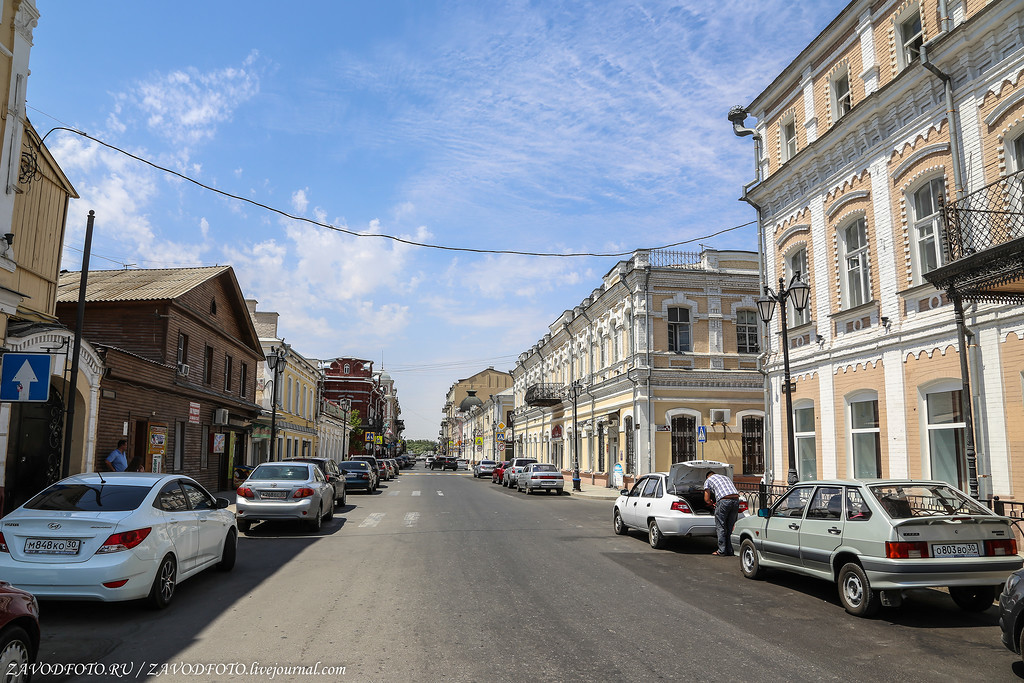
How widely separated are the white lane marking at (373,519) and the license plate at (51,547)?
990cm

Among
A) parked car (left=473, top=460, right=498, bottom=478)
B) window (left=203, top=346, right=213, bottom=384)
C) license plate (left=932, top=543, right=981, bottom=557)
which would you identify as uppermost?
window (left=203, top=346, right=213, bottom=384)

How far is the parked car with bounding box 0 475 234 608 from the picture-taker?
22.7 feet

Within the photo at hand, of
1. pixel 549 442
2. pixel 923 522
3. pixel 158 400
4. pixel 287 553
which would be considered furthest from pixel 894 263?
pixel 549 442

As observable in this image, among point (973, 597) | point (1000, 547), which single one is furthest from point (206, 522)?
point (1000, 547)

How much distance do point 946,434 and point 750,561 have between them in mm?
5449

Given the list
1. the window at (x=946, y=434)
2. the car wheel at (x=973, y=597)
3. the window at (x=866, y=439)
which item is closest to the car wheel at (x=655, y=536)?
the window at (x=866, y=439)

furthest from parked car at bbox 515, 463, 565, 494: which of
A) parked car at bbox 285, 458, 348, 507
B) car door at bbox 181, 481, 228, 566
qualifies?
car door at bbox 181, 481, 228, 566

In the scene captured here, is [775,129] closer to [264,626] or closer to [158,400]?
[264,626]

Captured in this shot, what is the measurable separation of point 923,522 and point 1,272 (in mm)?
14946

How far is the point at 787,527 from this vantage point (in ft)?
30.5

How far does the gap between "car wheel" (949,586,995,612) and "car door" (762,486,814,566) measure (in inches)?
67.9

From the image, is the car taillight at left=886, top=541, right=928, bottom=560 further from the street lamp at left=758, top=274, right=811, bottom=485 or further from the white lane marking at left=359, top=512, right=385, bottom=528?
the white lane marking at left=359, top=512, right=385, bottom=528

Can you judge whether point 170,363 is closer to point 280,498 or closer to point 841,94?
point 280,498

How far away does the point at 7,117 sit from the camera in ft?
40.5
